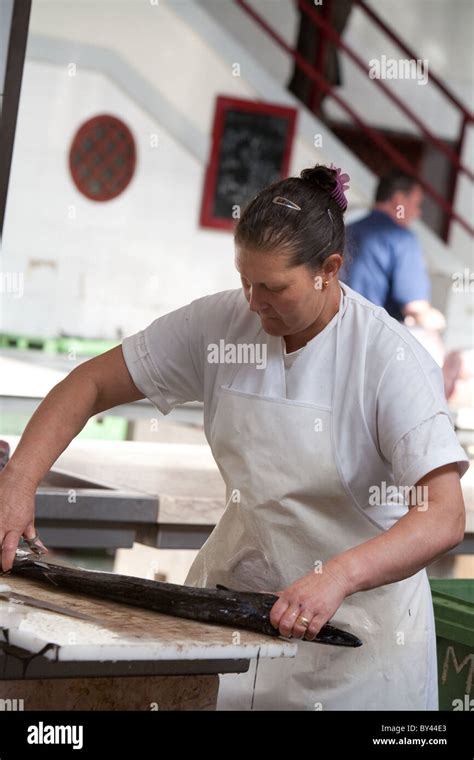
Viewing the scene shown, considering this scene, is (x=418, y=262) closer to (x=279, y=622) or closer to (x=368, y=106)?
(x=279, y=622)

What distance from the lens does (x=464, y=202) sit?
11.3 meters

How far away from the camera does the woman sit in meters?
2.27

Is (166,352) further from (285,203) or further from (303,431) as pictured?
(285,203)

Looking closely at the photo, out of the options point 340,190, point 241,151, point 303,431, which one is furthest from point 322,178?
point 241,151

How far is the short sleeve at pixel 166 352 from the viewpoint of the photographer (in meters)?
2.59

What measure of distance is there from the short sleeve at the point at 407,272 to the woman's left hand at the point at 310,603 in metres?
4.16

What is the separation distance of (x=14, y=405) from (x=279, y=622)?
9.31 feet

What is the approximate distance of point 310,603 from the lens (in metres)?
2.00

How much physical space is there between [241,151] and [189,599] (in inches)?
281

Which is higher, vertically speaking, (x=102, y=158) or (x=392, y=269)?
(x=102, y=158)

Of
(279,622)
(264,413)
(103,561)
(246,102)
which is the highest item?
(246,102)

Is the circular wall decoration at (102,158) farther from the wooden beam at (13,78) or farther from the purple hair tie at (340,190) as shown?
the purple hair tie at (340,190)

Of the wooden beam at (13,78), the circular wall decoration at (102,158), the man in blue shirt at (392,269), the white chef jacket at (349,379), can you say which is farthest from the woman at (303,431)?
the circular wall decoration at (102,158)
